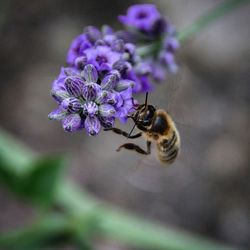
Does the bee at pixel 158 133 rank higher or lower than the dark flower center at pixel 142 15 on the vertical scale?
lower

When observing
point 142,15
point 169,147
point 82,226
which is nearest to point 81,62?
A: point 169,147

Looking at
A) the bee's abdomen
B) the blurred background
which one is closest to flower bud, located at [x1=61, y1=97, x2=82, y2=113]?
the bee's abdomen

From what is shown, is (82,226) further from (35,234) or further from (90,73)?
(90,73)

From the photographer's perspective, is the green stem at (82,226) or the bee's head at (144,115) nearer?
the bee's head at (144,115)

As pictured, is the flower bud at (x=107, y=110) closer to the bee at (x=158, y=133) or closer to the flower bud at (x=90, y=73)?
the flower bud at (x=90, y=73)

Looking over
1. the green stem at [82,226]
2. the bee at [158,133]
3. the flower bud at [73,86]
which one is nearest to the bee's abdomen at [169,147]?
Result: the bee at [158,133]

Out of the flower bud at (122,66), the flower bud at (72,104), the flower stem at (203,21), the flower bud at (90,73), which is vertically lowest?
the flower bud at (72,104)
